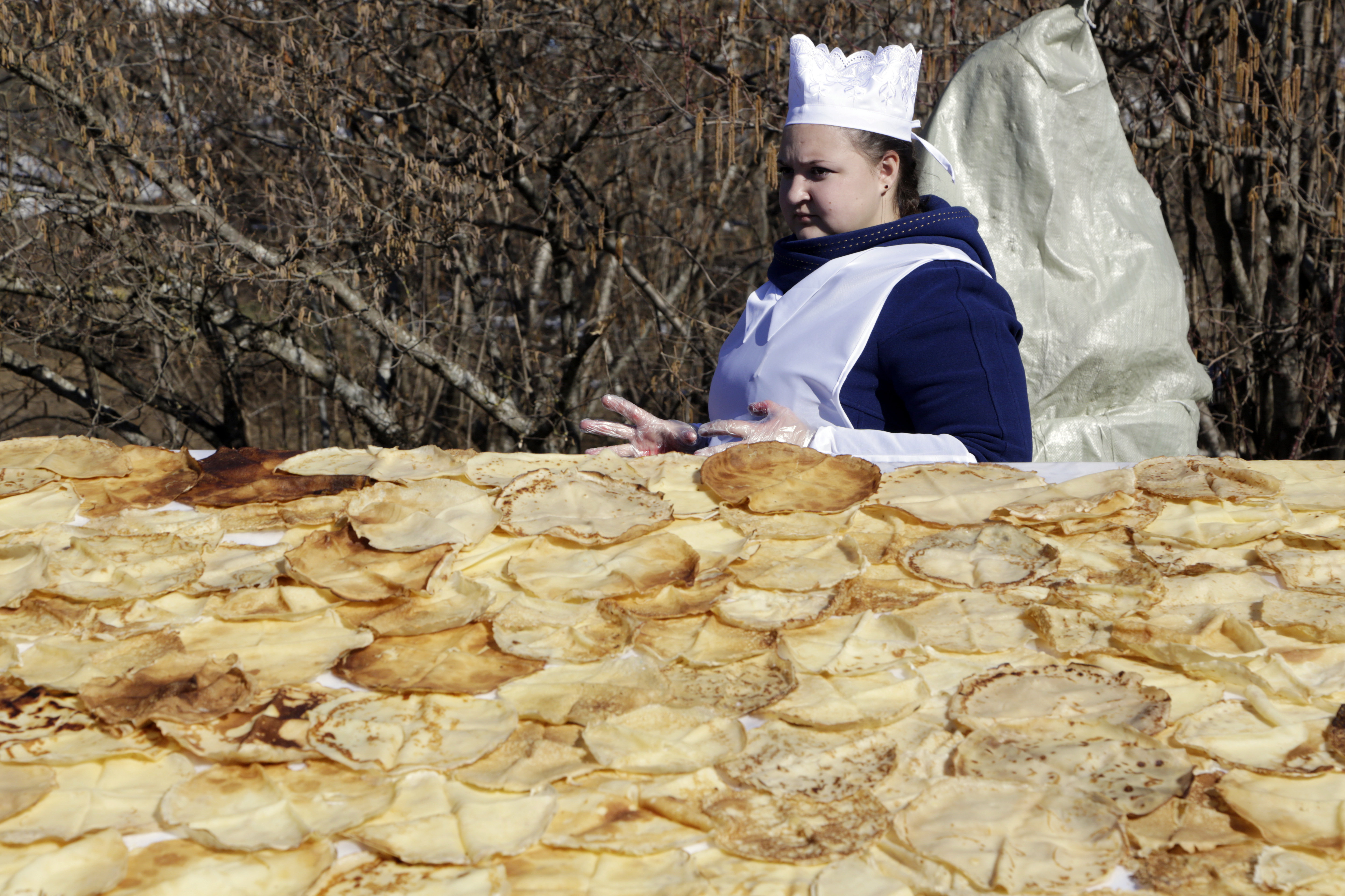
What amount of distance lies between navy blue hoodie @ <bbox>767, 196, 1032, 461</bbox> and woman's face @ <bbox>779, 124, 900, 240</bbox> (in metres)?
0.11

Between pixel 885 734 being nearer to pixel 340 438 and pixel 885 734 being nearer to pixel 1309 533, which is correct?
pixel 1309 533

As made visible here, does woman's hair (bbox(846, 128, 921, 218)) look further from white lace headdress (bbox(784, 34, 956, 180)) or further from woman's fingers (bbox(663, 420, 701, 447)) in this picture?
woman's fingers (bbox(663, 420, 701, 447))

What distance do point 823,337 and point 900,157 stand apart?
52 centimetres

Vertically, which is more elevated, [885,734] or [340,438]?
[885,734]

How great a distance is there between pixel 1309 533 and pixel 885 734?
25.1 inches

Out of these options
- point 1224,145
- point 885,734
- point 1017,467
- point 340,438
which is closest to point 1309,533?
point 1017,467

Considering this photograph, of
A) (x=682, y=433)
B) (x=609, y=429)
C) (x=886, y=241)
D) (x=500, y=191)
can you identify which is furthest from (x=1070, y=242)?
(x=500, y=191)

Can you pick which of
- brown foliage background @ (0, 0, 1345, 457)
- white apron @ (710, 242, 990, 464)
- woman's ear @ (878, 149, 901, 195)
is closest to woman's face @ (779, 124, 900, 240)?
woman's ear @ (878, 149, 901, 195)

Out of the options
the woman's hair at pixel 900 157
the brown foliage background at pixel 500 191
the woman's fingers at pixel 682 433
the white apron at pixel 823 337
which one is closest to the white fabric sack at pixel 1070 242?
the woman's hair at pixel 900 157

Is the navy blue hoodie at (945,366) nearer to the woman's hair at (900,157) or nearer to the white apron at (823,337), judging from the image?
the white apron at (823,337)

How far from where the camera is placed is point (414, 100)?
17.0 ft

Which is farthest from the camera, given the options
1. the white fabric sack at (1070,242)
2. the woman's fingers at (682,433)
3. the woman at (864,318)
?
the white fabric sack at (1070,242)

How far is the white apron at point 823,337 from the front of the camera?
206cm

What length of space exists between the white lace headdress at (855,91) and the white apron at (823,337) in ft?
0.97
